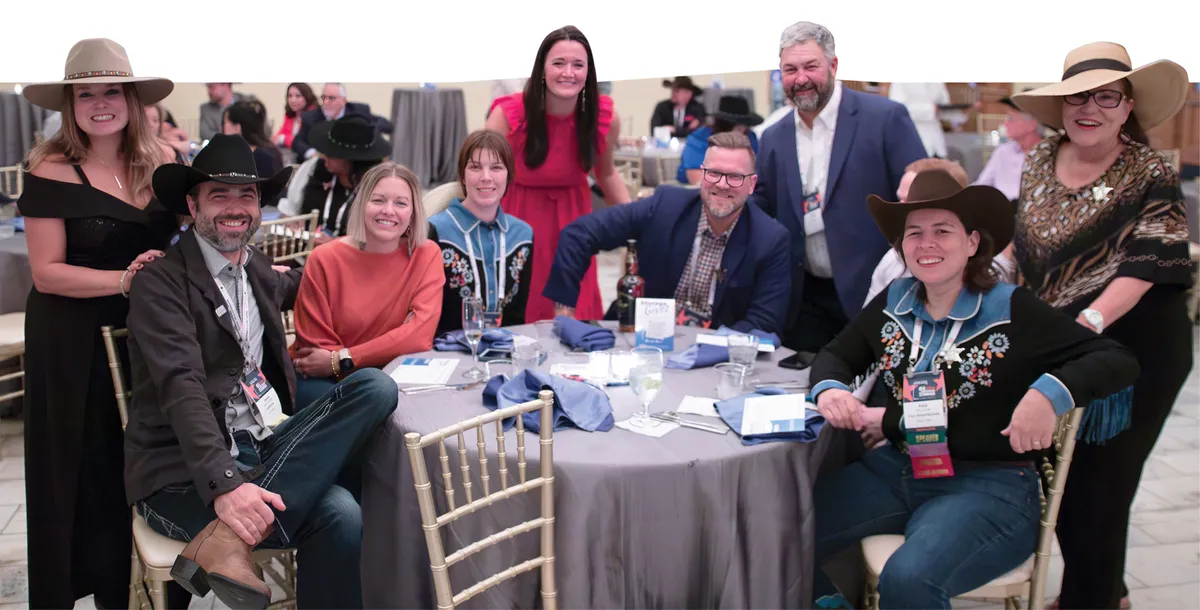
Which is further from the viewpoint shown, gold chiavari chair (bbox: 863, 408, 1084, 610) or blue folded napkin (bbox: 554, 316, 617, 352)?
blue folded napkin (bbox: 554, 316, 617, 352)

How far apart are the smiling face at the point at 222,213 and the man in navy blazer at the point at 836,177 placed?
169cm

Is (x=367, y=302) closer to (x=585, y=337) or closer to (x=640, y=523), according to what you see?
(x=585, y=337)

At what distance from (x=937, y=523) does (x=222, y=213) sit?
6.16 feet

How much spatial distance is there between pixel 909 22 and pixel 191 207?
232cm

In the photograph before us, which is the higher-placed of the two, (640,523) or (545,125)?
(545,125)

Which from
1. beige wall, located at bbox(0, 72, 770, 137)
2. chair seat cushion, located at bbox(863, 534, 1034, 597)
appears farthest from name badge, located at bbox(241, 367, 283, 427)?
beige wall, located at bbox(0, 72, 770, 137)

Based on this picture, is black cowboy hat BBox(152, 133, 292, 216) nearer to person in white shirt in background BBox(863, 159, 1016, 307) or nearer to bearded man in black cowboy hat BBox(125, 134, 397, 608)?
bearded man in black cowboy hat BBox(125, 134, 397, 608)

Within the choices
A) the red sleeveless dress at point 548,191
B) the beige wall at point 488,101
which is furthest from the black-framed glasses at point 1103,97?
the beige wall at point 488,101

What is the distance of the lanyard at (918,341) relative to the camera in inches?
89.7

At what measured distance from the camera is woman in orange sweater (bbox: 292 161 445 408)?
2914mm

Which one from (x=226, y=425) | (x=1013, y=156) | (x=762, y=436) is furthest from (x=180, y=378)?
(x=1013, y=156)

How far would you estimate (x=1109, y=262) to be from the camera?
2344mm

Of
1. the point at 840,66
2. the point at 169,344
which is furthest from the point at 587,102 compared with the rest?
the point at 840,66

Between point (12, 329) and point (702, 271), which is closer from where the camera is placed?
point (702, 271)
